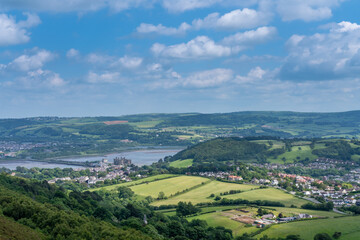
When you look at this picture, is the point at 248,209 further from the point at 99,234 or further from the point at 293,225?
the point at 99,234

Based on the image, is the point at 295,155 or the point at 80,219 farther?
the point at 295,155

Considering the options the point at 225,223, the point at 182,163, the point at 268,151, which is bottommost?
the point at 182,163

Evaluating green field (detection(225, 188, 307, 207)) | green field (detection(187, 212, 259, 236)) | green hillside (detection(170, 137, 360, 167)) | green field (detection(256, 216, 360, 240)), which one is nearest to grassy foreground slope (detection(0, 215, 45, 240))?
green field (detection(256, 216, 360, 240))

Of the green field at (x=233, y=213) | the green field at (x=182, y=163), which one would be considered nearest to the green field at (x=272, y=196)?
the green field at (x=233, y=213)

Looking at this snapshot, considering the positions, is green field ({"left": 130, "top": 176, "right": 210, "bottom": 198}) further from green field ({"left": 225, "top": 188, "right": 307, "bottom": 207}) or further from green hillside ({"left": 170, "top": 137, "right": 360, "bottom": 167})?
green hillside ({"left": 170, "top": 137, "right": 360, "bottom": 167})

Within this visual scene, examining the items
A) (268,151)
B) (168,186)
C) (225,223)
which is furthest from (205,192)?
(268,151)

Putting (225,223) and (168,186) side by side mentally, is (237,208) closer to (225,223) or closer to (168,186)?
(225,223)
